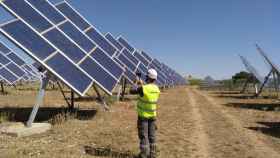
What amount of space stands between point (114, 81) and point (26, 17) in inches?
165

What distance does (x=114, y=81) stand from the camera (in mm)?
17703

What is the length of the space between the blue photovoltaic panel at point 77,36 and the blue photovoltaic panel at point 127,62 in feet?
34.2

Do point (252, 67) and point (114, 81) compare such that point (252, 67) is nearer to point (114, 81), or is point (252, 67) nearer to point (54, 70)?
point (114, 81)

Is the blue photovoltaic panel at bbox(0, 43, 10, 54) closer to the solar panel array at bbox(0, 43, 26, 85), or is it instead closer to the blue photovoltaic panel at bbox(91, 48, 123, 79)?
the solar panel array at bbox(0, 43, 26, 85)

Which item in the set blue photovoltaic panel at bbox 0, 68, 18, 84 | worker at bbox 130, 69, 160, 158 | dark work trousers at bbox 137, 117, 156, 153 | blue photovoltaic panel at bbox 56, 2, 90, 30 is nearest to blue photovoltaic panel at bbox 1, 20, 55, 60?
worker at bbox 130, 69, 160, 158

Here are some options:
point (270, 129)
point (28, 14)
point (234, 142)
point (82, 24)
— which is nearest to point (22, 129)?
point (28, 14)

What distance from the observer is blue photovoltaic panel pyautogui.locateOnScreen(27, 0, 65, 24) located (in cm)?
1706

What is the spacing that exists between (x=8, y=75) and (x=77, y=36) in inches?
673

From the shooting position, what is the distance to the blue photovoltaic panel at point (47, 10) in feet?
56.0

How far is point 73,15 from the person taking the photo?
73.8 ft

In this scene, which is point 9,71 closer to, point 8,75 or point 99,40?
point 8,75

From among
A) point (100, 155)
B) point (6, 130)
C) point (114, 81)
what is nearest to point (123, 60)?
point (114, 81)

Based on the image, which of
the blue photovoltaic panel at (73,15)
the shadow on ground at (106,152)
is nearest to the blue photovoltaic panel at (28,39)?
→ the shadow on ground at (106,152)

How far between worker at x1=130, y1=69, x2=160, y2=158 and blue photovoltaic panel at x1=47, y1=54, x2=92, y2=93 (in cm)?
448
